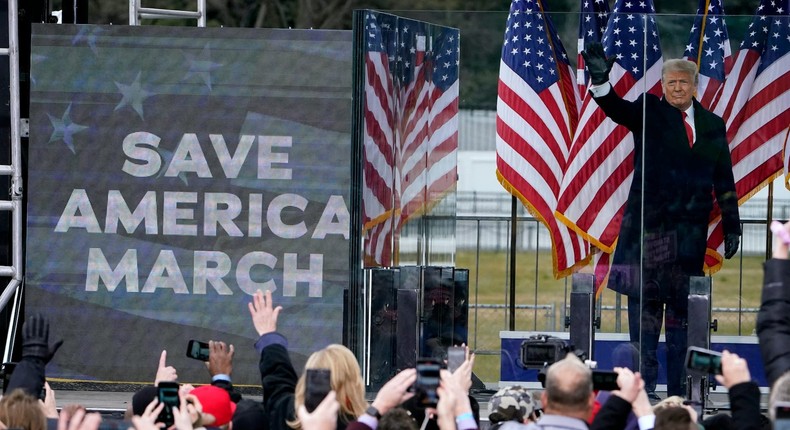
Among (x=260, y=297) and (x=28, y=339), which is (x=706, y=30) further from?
(x=28, y=339)

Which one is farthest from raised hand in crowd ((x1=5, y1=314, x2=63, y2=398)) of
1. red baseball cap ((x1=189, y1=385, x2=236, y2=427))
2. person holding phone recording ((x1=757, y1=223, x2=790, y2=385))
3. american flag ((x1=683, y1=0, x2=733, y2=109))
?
american flag ((x1=683, y1=0, x2=733, y2=109))

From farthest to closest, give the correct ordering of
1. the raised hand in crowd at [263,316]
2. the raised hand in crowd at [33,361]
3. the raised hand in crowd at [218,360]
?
the raised hand in crowd at [218,360]
the raised hand in crowd at [263,316]
the raised hand in crowd at [33,361]

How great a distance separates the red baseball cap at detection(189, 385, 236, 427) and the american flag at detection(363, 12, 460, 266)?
3.81m

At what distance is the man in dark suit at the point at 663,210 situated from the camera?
388 inches

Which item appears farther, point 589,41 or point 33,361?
point 589,41

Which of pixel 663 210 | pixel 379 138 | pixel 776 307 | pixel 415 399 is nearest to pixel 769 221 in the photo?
pixel 663 210

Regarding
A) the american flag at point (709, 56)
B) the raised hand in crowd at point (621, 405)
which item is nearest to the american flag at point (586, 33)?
the american flag at point (709, 56)

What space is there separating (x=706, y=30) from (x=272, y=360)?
15.4 ft

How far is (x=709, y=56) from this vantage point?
32.2 feet

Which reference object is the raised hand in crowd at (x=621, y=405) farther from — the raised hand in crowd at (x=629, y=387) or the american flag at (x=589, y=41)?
the american flag at (x=589, y=41)

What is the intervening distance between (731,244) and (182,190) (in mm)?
3937

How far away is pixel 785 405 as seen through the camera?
167 inches

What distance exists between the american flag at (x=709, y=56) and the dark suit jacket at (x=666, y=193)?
0.76 ft

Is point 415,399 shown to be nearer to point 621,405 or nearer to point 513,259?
point 621,405
